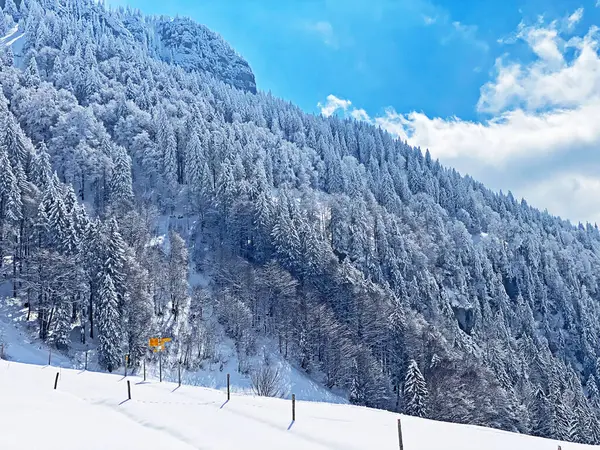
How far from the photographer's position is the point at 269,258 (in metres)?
86.0

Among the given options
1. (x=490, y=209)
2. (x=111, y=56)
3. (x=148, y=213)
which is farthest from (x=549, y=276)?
(x=111, y=56)

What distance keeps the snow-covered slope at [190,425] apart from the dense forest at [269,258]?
109ft

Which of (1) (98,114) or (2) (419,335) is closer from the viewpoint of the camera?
(2) (419,335)

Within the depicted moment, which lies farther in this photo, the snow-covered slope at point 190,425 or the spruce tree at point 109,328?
the spruce tree at point 109,328

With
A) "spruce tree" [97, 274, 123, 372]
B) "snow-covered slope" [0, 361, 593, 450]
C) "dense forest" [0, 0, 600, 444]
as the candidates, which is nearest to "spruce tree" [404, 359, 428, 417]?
"dense forest" [0, 0, 600, 444]

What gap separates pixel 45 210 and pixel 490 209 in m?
161

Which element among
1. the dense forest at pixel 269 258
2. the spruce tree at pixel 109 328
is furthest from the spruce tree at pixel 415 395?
the spruce tree at pixel 109 328

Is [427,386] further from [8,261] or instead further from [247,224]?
[8,261]

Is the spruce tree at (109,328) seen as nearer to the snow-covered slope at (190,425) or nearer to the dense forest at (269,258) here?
the dense forest at (269,258)

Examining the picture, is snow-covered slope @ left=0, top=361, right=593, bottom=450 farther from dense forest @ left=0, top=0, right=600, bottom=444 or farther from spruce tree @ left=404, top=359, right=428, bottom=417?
spruce tree @ left=404, top=359, right=428, bottom=417

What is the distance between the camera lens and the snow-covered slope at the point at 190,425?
16000 mm

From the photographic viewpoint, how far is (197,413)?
69.4ft

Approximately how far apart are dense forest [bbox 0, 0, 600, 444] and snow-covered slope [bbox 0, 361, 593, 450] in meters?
33.2

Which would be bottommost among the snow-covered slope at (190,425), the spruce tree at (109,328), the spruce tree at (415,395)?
the spruce tree at (415,395)
